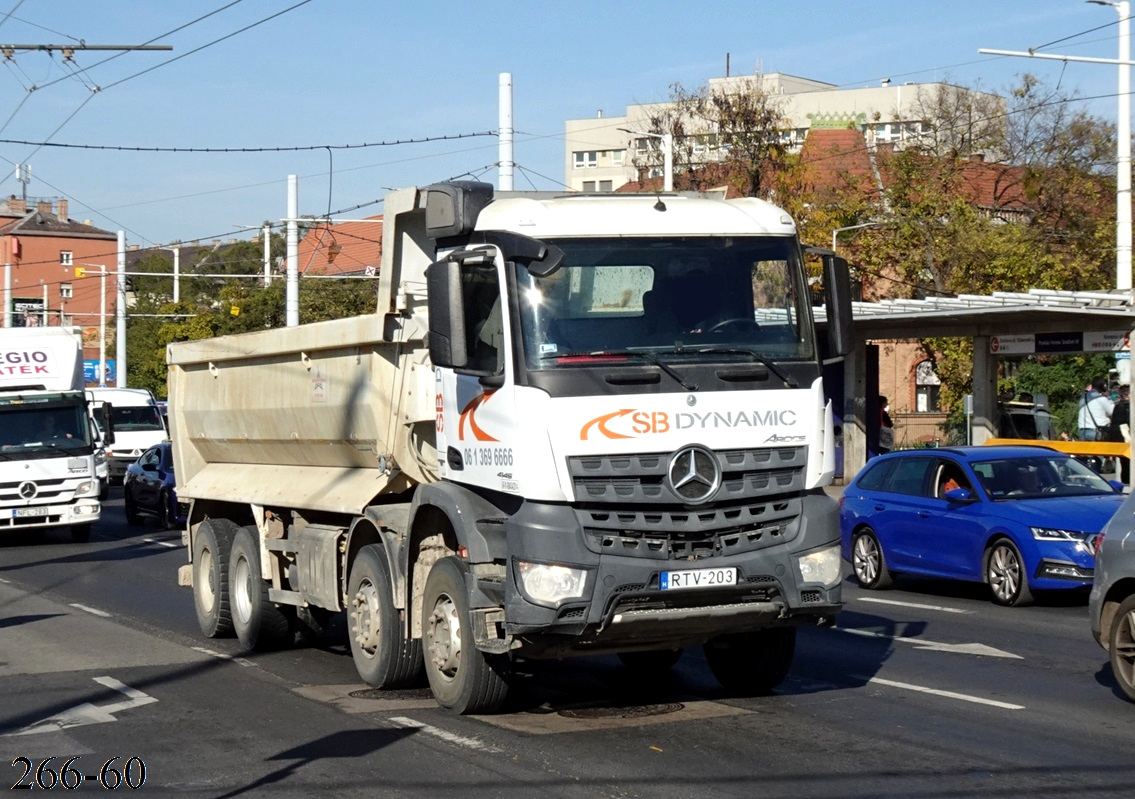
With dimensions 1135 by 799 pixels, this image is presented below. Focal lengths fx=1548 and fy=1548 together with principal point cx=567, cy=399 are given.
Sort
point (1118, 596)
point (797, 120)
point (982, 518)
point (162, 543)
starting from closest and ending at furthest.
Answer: point (1118, 596)
point (982, 518)
point (162, 543)
point (797, 120)

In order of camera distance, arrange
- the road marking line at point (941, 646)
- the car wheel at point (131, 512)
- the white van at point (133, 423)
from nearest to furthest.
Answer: the road marking line at point (941, 646)
the car wheel at point (131, 512)
the white van at point (133, 423)

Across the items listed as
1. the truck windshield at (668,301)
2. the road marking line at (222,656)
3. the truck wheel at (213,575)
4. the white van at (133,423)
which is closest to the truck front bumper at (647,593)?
the truck windshield at (668,301)

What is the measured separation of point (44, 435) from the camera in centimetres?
2552

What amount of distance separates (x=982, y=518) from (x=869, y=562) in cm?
217

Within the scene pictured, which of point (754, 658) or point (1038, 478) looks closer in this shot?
point (754, 658)

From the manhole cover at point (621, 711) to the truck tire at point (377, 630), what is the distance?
1.18 m

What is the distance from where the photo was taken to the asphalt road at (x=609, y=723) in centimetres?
761

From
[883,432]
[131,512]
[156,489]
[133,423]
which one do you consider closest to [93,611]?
[156,489]

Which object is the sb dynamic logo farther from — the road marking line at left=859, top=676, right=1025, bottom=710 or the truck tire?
the road marking line at left=859, top=676, right=1025, bottom=710

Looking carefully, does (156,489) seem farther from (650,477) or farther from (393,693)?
(650,477)

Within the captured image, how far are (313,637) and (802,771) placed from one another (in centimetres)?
663

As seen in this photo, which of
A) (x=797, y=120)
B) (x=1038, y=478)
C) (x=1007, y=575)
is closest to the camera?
(x=1007, y=575)

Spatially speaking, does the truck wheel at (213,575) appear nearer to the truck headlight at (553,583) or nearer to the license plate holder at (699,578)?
the truck headlight at (553,583)

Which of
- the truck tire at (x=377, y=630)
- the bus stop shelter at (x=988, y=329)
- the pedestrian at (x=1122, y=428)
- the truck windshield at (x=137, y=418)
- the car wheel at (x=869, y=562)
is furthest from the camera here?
the truck windshield at (x=137, y=418)
